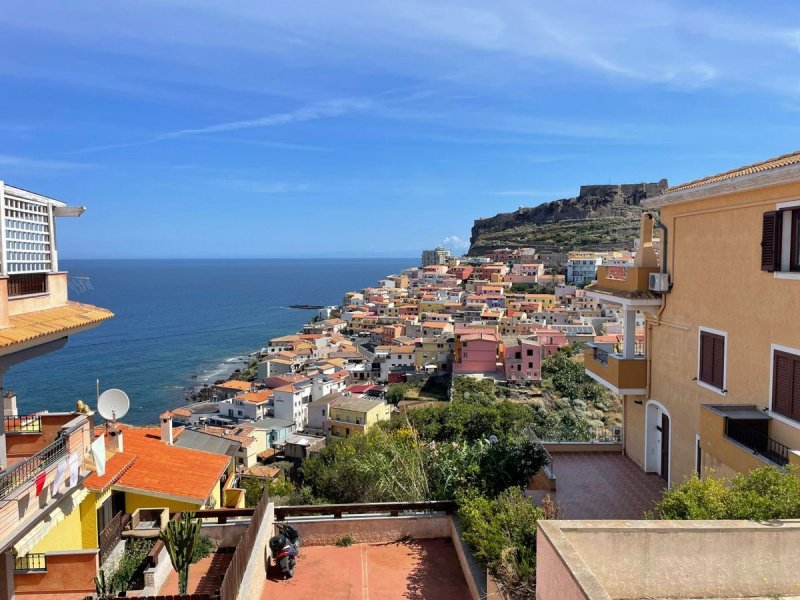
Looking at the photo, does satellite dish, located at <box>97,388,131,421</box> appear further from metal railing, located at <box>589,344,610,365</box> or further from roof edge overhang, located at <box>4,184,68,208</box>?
metal railing, located at <box>589,344,610,365</box>

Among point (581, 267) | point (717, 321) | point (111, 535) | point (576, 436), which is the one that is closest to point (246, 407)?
point (576, 436)

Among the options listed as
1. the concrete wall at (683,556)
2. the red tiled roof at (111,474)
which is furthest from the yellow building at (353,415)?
the concrete wall at (683,556)

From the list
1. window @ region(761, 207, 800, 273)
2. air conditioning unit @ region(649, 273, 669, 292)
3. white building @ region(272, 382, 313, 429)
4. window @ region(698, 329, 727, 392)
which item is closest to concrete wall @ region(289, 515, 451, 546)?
window @ region(698, 329, 727, 392)

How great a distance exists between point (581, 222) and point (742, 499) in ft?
467

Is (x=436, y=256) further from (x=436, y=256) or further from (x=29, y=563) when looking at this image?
(x=29, y=563)

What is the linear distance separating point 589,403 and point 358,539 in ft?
144

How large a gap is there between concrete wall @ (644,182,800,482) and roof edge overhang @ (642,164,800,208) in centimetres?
8

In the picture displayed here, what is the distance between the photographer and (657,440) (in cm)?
951

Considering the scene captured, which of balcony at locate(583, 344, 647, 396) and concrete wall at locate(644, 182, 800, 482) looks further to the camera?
balcony at locate(583, 344, 647, 396)

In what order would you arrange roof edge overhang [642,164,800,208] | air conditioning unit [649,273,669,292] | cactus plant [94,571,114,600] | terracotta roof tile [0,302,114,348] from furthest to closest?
air conditioning unit [649,273,669,292] → cactus plant [94,571,114,600] → roof edge overhang [642,164,800,208] → terracotta roof tile [0,302,114,348]

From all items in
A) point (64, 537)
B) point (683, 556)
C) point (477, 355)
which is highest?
point (683, 556)

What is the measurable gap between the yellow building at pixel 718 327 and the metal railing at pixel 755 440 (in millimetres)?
11

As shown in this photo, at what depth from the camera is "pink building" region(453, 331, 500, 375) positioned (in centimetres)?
6141

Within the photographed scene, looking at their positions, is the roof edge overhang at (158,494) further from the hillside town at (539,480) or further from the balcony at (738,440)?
the balcony at (738,440)
